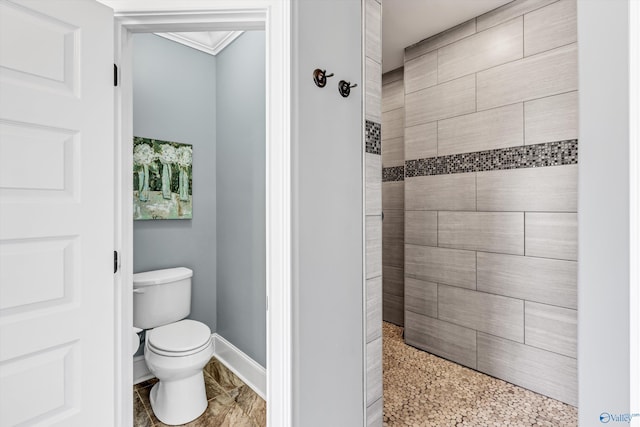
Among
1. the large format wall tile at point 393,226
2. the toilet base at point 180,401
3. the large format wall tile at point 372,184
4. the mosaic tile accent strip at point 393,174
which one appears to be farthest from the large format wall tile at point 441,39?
the toilet base at point 180,401

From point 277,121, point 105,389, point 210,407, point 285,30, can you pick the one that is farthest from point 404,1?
point 210,407

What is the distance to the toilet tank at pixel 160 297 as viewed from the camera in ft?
6.67

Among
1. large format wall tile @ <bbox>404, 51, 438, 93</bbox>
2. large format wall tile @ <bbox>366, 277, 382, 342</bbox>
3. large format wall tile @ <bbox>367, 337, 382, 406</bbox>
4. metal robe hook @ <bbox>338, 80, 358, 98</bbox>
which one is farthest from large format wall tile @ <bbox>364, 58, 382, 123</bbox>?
large format wall tile @ <bbox>404, 51, 438, 93</bbox>

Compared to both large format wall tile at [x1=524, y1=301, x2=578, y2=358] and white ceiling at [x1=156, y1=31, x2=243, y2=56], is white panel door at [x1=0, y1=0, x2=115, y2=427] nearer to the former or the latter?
white ceiling at [x1=156, y1=31, x2=243, y2=56]

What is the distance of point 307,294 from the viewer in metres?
1.16

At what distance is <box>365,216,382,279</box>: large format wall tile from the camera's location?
141 cm

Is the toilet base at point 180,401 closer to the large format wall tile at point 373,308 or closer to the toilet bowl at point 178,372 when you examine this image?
the toilet bowl at point 178,372

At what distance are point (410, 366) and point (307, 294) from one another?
1618mm

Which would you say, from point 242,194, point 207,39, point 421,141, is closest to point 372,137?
point 242,194

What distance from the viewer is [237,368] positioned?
7.55ft

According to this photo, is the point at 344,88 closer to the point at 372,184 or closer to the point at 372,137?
the point at 372,137

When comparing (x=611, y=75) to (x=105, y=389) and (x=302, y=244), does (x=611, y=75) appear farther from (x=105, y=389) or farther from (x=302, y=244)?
(x=105, y=389)

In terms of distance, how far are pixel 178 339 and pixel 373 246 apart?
1.31m

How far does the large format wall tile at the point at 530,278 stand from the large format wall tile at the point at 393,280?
92cm
